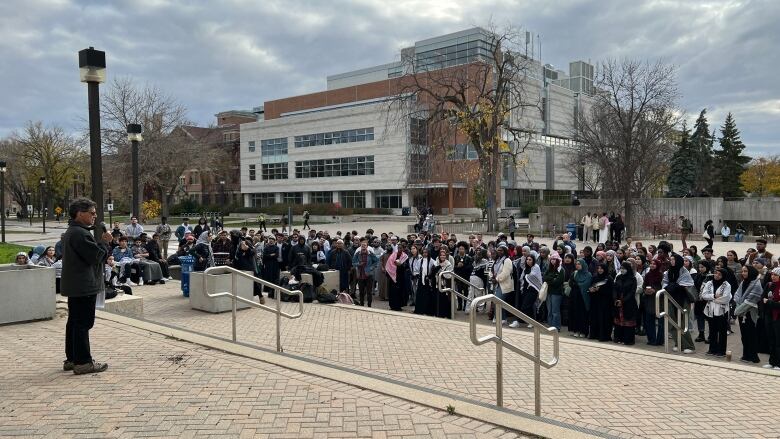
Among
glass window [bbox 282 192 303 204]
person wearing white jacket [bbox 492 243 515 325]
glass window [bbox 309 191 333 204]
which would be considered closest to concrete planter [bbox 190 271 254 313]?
person wearing white jacket [bbox 492 243 515 325]

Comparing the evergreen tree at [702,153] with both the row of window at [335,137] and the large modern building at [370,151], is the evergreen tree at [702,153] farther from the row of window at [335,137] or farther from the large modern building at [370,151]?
the row of window at [335,137]

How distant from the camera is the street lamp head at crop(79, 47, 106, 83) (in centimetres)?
895

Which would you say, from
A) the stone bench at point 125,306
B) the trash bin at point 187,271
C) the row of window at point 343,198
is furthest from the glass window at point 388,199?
the stone bench at point 125,306

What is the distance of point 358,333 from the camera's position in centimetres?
888

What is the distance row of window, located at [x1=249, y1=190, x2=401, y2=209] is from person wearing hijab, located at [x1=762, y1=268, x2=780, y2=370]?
57.8 meters

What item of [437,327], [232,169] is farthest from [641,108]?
[232,169]

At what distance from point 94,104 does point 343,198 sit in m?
63.3

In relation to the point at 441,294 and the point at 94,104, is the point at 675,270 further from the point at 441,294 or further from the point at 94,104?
the point at 94,104

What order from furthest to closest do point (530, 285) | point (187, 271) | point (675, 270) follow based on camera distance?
1. point (187, 271)
2. point (530, 285)
3. point (675, 270)

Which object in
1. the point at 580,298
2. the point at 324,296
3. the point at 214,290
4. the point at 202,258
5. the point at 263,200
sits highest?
the point at 263,200

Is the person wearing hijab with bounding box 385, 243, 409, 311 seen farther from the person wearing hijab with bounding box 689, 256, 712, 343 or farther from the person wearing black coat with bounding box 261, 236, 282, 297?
the person wearing hijab with bounding box 689, 256, 712, 343

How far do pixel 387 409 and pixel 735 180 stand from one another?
225 feet

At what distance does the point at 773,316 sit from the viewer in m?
8.69

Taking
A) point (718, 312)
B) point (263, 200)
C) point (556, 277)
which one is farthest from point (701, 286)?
point (263, 200)
